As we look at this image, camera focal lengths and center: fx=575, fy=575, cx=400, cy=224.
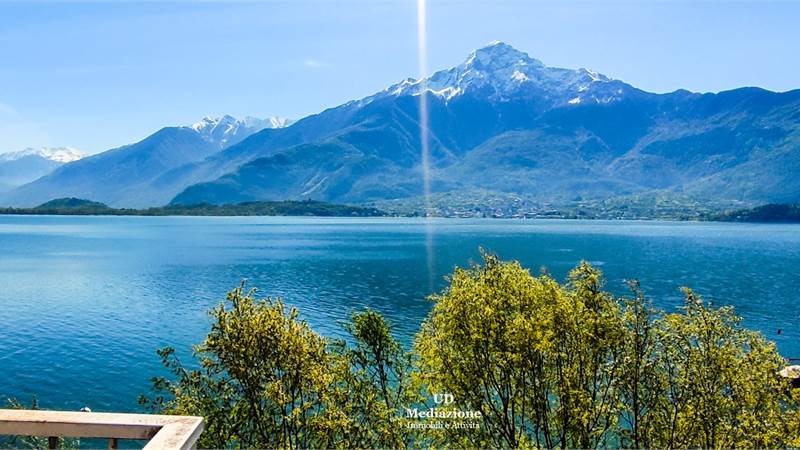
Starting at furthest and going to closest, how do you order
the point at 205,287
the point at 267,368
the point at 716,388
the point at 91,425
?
1. the point at 205,287
2. the point at 267,368
3. the point at 716,388
4. the point at 91,425

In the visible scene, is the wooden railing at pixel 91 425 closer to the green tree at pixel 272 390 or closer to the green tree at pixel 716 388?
the green tree at pixel 272 390

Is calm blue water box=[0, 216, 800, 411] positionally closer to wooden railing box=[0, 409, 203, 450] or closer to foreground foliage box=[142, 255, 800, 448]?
foreground foliage box=[142, 255, 800, 448]

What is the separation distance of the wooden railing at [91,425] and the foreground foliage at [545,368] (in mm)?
14555

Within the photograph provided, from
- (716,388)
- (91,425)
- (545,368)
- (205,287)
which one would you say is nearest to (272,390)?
(545,368)

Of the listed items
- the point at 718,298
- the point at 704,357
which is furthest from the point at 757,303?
the point at 704,357

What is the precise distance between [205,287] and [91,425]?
106 metres

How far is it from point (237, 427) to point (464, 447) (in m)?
9.36

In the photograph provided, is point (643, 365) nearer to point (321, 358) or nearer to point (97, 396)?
point (321, 358)

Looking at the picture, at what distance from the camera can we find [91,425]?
564cm

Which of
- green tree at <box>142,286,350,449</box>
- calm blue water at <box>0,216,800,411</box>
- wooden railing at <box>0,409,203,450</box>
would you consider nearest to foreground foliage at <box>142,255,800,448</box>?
green tree at <box>142,286,350,449</box>

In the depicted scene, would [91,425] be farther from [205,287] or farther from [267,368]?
[205,287]

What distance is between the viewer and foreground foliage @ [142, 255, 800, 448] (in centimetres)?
2086

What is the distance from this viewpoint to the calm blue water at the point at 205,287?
5659cm

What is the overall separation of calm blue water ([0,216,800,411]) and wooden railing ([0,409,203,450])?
44874 millimetres
